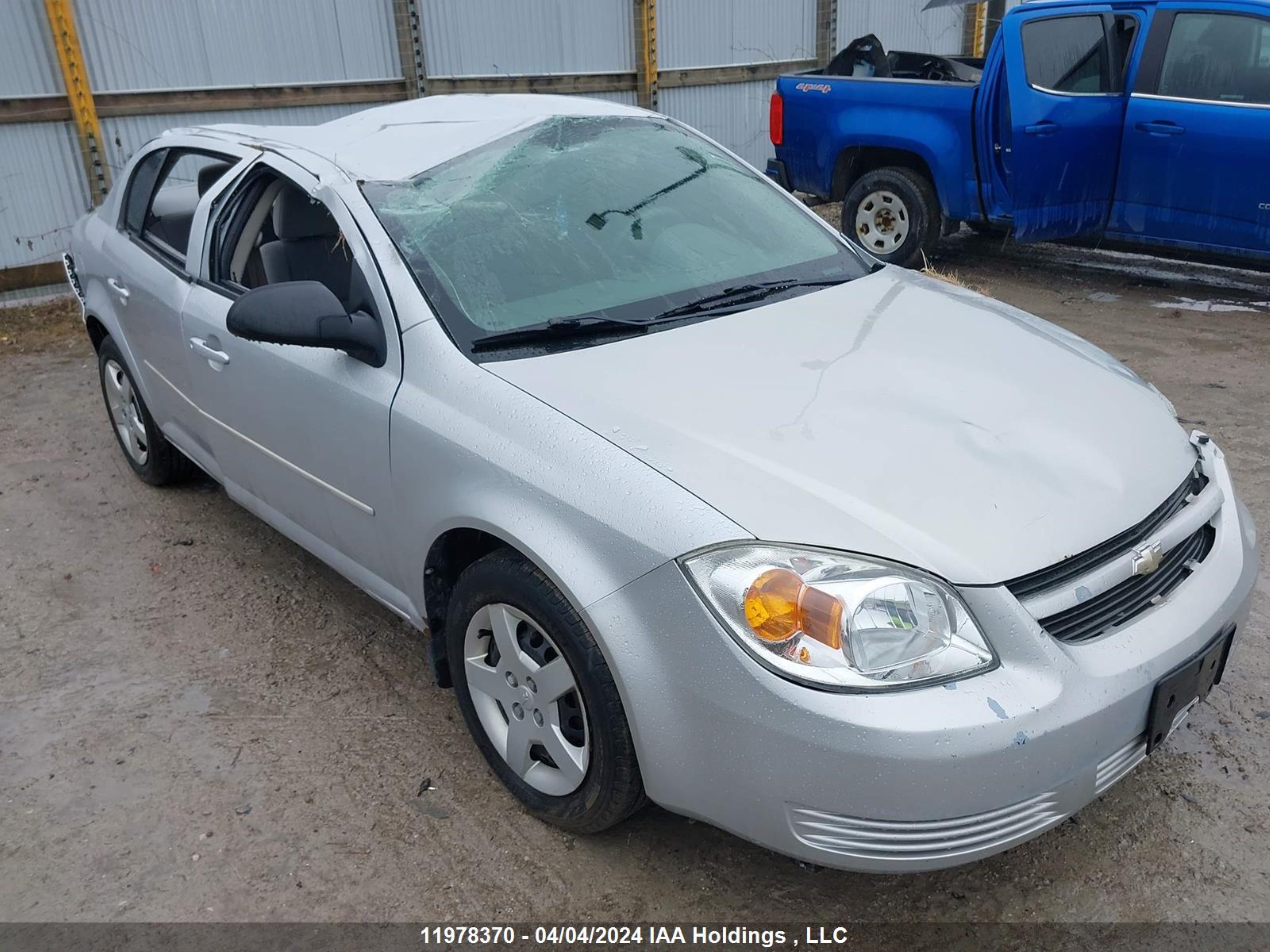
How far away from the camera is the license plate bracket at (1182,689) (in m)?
2.14

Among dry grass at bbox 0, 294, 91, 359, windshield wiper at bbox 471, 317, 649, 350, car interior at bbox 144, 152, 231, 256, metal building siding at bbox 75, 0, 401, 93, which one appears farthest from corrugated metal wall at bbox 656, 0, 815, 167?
windshield wiper at bbox 471, 317, 649, 350

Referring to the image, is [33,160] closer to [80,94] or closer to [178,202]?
[80,94]

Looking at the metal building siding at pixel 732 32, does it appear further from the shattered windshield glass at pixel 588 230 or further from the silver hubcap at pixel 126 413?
the shattered windshield glass at pixel 588 230

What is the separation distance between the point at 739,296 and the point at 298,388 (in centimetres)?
130

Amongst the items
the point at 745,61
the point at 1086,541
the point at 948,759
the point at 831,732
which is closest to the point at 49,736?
the point at 831,732

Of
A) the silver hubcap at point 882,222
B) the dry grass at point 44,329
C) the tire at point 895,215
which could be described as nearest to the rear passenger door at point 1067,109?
the tire at point 895,215

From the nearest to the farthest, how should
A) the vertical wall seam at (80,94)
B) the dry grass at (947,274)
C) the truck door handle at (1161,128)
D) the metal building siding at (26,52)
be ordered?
the truck door handle at (1161,128), the dry grass at (947,274), the metal building siding at (26,52), the vertical wall seam at (80,94)

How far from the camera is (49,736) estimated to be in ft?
10.1

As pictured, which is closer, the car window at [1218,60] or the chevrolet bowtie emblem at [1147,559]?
the chevrolet bowtie emblem at [1147,559]

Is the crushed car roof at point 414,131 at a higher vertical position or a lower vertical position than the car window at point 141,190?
higher

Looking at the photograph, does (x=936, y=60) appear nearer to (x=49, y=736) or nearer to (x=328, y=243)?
A: (x=328, y=243)

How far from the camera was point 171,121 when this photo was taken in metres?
8.52

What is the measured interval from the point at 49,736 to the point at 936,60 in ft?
27.1

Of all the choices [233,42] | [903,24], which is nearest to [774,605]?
[233,42]
